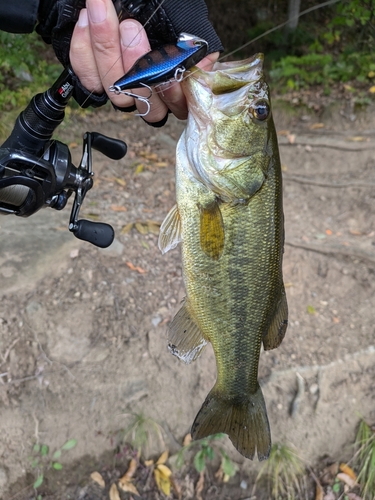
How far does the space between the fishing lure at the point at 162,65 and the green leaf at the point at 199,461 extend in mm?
3154

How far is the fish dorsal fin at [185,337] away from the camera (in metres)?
1.96

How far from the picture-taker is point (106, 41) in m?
→ 1.58

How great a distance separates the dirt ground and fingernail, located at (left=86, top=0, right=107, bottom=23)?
2555 mm

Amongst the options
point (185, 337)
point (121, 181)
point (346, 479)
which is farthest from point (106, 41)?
point (346, 479)

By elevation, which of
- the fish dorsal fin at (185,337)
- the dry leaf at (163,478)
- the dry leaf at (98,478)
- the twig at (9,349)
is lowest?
the dry leaf at (163,478)

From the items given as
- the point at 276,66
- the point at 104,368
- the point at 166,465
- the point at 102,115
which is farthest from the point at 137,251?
the point at 276,66

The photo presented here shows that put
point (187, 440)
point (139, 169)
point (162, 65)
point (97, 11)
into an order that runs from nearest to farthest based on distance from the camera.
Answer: point (162, 65) → point (97, 11) → point (187, 440) → point (139, 169)

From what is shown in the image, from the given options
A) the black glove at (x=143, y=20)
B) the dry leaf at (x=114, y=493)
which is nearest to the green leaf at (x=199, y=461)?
the dry leaf at (x=114, y=493)

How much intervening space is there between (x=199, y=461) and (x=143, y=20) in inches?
131

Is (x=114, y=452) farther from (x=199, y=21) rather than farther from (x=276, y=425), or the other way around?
(x=199, y=21)

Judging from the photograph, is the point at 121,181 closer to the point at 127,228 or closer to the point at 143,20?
the point at 127,228

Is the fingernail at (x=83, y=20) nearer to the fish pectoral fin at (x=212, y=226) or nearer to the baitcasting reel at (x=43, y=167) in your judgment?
the baitcasting reel at (x=43, y=167)

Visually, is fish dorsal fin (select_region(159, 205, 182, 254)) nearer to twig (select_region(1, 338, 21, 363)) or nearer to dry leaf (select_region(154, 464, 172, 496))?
twig (select_region(1, 338, 21, 363))

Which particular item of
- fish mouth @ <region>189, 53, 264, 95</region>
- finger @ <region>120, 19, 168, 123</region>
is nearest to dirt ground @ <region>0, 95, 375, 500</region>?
finger @ <region>120, 19, 168, 123</region>
